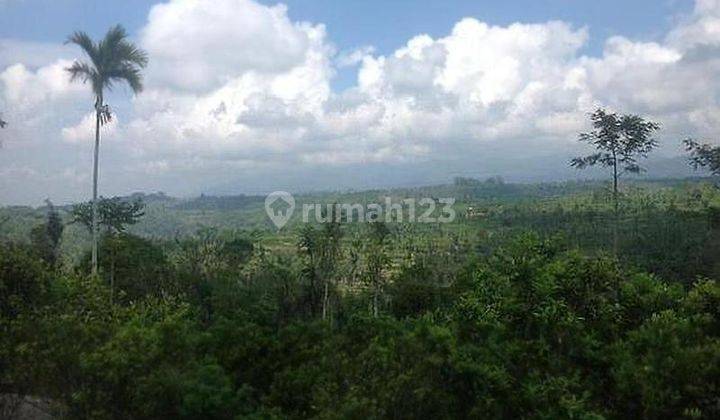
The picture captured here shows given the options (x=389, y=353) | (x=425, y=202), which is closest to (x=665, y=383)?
(x=389, y=353)

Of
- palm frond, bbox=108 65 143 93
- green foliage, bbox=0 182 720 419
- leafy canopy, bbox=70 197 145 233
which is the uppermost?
palm frond, bbox=108 65 143 93

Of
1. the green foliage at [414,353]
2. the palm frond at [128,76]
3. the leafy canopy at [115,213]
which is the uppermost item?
the palm frond at [128,76]

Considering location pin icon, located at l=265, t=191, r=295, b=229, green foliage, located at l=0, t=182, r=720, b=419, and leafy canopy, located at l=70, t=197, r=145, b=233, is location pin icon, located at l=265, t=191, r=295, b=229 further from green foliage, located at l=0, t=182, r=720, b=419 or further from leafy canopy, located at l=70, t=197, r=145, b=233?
green foliage, located at l=0, t=182, r=720, b=419

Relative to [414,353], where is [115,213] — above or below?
above

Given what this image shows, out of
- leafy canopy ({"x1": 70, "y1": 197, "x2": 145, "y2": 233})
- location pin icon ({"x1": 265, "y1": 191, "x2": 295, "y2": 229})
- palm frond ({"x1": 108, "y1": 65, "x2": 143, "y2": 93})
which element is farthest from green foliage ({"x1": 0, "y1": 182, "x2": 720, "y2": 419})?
location pin icon ({"x1": 265, "y1": 191, "x2": 295, "y2": 229})

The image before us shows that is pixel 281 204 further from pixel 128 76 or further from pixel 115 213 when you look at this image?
pixel 128 76

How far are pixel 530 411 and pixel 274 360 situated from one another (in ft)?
19.1

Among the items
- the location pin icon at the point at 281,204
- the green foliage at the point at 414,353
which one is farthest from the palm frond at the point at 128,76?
the location pin icon at the point at 281,204

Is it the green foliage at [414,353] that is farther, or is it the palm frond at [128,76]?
the palm frond at [128,76]

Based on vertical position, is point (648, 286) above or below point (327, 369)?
above

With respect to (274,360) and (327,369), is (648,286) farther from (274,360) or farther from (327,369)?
(274,360)

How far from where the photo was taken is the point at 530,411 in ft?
36.6

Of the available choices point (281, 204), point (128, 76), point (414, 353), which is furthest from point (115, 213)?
point (281, 204)

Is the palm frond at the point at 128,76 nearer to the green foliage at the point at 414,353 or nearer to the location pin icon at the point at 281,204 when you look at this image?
the green foliage at the point at 414,353
